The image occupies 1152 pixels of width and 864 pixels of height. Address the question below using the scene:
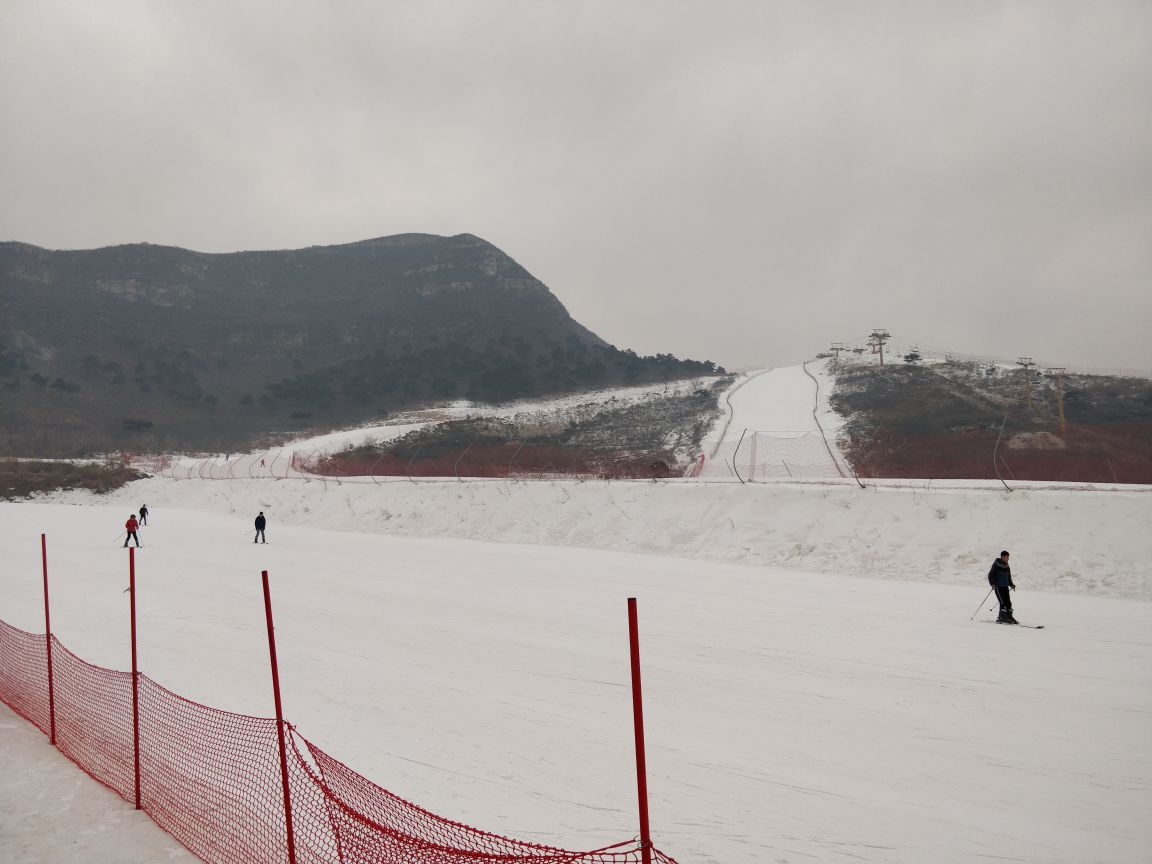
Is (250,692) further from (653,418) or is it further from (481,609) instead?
(653,418)

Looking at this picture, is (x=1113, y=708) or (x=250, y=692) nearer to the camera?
(x=1113, y=708)

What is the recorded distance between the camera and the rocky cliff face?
8594 centimetres

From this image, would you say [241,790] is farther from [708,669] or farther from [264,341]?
[264,341]

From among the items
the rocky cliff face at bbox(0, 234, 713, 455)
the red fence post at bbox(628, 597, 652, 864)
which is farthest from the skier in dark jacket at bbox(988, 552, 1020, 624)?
the rocky cliff face at bbox(0, 234, 713, 455)

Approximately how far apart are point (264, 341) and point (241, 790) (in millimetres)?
125057

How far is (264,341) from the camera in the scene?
120m

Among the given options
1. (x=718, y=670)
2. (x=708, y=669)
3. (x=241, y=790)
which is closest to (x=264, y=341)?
(x=708, y=669)

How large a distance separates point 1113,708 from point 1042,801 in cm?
273

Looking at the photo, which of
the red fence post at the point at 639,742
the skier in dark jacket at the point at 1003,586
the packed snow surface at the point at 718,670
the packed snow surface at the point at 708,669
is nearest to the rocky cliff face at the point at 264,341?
the packed snow surface at the point at 708,669

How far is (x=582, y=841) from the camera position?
5574 millimetres

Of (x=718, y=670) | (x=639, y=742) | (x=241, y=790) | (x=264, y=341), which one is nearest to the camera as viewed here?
(x=639, y=742)

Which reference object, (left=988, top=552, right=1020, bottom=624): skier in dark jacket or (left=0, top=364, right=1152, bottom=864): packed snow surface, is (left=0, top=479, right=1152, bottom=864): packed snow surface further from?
(left=988, top=552, right=1020, bottom=624): skier in dark jacket

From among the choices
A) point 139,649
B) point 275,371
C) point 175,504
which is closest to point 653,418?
point 175,504

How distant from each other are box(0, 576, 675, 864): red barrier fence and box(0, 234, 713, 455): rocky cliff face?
6888 cm
